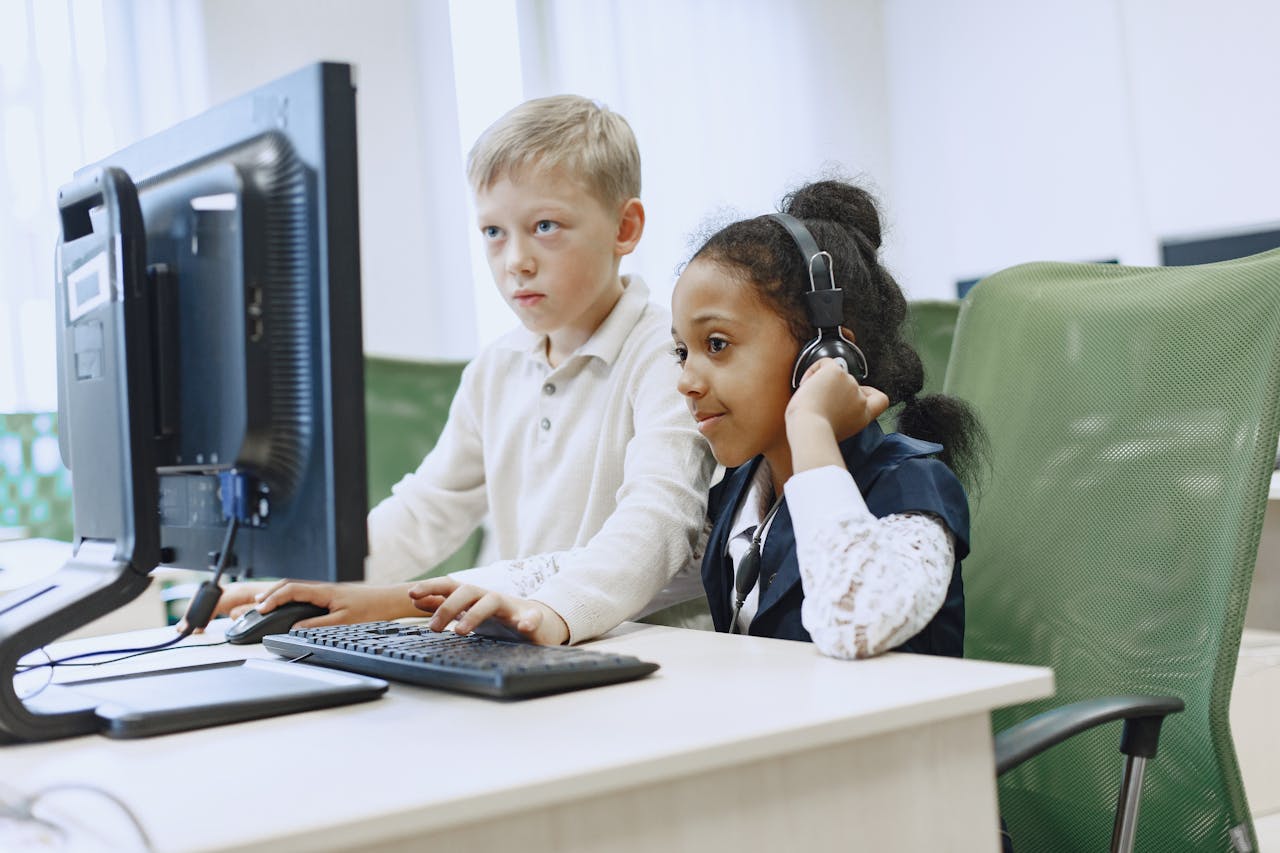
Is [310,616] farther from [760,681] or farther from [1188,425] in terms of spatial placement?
[1188,425]

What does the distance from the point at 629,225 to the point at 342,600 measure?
57cm

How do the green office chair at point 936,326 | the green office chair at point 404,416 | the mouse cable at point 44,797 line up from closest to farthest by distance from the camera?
1. the mouse cable at point 44,797
2. the green office chair at point 404,416
3. the green office chair at point 936,326

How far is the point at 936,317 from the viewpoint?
2.56 meters

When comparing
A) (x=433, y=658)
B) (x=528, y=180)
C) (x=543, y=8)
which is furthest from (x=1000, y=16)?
(x=433, y=658)

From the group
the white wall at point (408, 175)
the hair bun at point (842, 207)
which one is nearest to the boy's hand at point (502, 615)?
the hair bun at point (842, 207)

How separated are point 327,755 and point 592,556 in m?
0.47

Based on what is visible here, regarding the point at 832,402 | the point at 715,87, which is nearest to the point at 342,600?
the point at 832,402

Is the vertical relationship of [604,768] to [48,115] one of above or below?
below

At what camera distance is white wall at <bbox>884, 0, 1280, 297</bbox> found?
3887mm

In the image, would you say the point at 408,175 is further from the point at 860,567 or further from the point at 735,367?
the point at 860,567

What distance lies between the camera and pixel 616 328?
140cm

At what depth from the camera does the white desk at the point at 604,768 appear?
1.86ft

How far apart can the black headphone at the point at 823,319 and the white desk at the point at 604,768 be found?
355 millimetres

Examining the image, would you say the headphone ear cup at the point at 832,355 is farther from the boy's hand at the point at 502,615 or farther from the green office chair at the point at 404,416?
the green office chair at the point at 404,416
